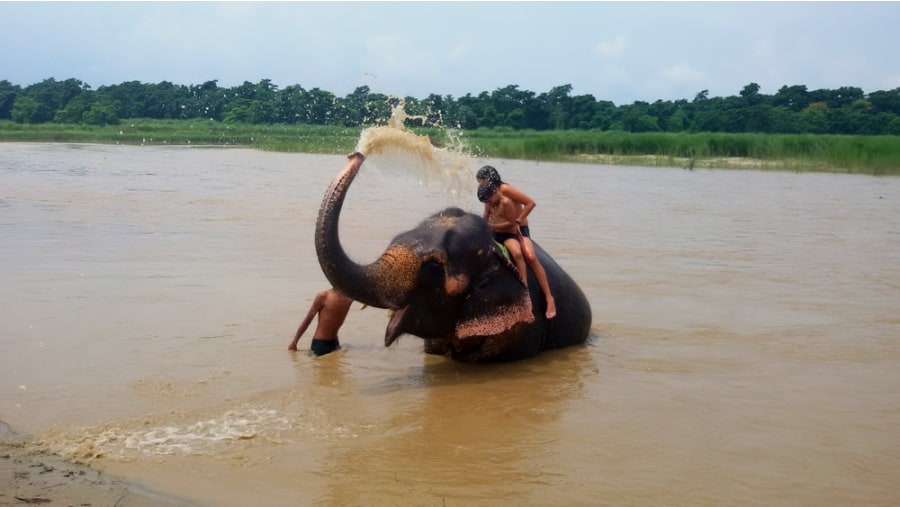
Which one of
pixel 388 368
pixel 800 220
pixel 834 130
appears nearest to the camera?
pixel 388 368

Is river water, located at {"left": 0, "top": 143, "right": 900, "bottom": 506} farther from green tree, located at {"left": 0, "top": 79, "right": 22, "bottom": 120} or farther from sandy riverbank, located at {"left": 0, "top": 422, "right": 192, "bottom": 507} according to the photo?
green tree, located at {"left": 0, "top": 79, "right": 22, "bottom": 120}

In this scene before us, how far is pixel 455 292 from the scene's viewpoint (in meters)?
6.81

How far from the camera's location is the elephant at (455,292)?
646 centimetres

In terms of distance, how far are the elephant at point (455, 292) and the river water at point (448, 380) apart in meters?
0.22

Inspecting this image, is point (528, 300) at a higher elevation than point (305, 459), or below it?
higher

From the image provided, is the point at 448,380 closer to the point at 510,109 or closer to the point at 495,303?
the point at 495,303

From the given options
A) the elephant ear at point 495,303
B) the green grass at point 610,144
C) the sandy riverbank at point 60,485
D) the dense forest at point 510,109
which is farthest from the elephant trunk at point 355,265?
the dense forest at point 510,109

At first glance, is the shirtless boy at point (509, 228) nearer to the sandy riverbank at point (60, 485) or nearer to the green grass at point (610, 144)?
the sandy riverbank at point (60, 485)

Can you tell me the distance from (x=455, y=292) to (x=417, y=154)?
3.44ft

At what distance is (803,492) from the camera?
195 inches

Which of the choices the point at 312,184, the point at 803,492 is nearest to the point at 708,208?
the point at 312,184

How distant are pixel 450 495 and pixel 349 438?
37.2 inches

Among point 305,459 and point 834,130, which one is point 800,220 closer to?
point 305,459

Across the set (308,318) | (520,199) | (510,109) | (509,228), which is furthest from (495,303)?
(510,109)
